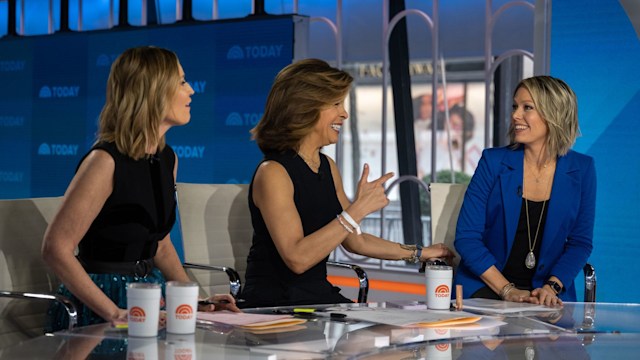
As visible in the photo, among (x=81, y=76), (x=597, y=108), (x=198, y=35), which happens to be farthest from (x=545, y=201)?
(x=81, y=76)

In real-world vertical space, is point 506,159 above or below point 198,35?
below

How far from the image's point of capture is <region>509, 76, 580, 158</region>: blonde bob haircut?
342 cm

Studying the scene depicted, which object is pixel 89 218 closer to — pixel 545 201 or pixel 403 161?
pixel 545 201

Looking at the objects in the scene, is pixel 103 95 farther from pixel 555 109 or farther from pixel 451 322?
pixel 451 322

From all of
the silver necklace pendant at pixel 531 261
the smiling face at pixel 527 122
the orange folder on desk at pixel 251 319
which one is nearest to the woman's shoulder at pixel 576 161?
the smiling face at pixel 527 122

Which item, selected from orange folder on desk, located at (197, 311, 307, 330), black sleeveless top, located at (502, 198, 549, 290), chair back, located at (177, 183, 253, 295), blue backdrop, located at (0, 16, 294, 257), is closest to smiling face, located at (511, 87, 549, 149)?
black sleeveless top, located at (502, 198, 549, 290)

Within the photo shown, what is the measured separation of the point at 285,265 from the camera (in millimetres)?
2912

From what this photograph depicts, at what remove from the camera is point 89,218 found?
251cm

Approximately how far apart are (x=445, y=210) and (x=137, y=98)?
152cm

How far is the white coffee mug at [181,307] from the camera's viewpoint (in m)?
1.90

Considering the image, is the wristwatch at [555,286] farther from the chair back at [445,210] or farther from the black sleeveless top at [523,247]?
the chair back at [445,210]

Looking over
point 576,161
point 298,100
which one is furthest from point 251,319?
point 576,161

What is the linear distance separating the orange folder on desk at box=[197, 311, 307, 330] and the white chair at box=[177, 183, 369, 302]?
131 cm

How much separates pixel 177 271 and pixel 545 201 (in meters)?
1.38
